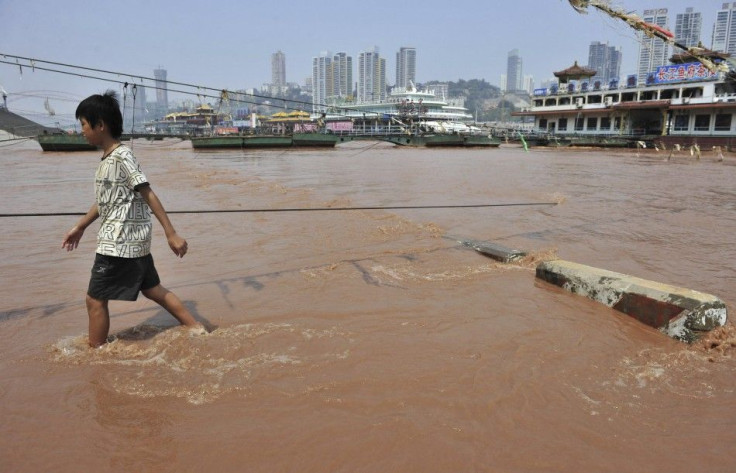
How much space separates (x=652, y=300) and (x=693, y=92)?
49.8 metres

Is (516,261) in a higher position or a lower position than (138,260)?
lower

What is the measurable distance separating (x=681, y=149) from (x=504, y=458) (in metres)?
44.7

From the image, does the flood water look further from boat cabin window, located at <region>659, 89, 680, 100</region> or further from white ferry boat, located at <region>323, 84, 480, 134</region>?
white ferry boat, located at <region>323, 84, 480, 134</region>

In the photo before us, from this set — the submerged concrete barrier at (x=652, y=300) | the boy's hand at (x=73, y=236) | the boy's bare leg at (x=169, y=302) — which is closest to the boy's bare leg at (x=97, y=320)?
the boy's bare leg at (x=169, y=302)

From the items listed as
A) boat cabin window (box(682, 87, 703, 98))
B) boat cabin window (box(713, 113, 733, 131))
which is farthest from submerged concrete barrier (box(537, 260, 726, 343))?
boat cabin window (box(682, 87, 703, 98))

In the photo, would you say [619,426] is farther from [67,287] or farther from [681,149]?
[681,149]

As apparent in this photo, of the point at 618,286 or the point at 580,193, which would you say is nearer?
the point at 618,286

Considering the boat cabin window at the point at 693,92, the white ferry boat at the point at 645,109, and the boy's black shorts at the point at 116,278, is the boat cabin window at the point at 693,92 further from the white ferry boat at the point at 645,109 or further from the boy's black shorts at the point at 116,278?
the boy's black shorts at the point at 116,278

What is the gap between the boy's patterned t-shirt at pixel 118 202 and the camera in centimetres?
291

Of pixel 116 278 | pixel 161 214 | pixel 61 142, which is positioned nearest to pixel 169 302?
pixel 116 278

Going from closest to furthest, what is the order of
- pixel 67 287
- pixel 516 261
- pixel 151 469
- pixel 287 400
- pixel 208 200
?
pixel 151 469 < pixel 287 400 < pixel 67 287 < pixel 516 261 < pixel 208 200

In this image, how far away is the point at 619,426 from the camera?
94.6 inches

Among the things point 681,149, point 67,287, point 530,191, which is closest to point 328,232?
point 67,287

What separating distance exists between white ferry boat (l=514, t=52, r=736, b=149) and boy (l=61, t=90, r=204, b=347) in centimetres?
4169
